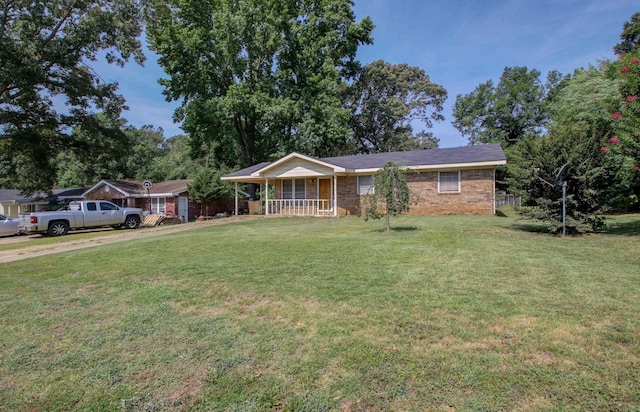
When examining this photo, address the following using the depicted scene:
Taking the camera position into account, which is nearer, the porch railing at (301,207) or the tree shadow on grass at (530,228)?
the tree shadow on grass at (530,228)

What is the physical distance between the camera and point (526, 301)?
13.7 ft

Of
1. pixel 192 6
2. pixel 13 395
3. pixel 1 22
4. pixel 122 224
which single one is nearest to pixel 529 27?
pixel 13 395

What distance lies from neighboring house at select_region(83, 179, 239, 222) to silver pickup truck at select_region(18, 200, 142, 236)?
574 cm

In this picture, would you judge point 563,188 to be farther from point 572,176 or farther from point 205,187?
point 205,187

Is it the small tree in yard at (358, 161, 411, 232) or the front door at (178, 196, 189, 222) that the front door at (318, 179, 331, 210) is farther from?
the front door at (178, 196, 189, 222)

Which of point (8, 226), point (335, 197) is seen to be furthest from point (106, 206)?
point (335, 197)

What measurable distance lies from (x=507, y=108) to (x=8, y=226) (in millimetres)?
42155

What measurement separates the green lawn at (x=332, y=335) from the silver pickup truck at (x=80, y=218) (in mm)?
13177

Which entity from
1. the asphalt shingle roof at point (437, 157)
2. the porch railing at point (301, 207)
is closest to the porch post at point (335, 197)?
the porch railing at point (301, 207)

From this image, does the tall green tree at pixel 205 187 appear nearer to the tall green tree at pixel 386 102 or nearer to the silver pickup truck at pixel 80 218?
the silver pickup truck at pixel 80 218

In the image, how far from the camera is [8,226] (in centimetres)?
1861

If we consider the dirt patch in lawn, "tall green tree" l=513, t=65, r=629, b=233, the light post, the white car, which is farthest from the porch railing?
the white car

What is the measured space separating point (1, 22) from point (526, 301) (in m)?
28.3

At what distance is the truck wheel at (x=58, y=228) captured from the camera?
687 inches
